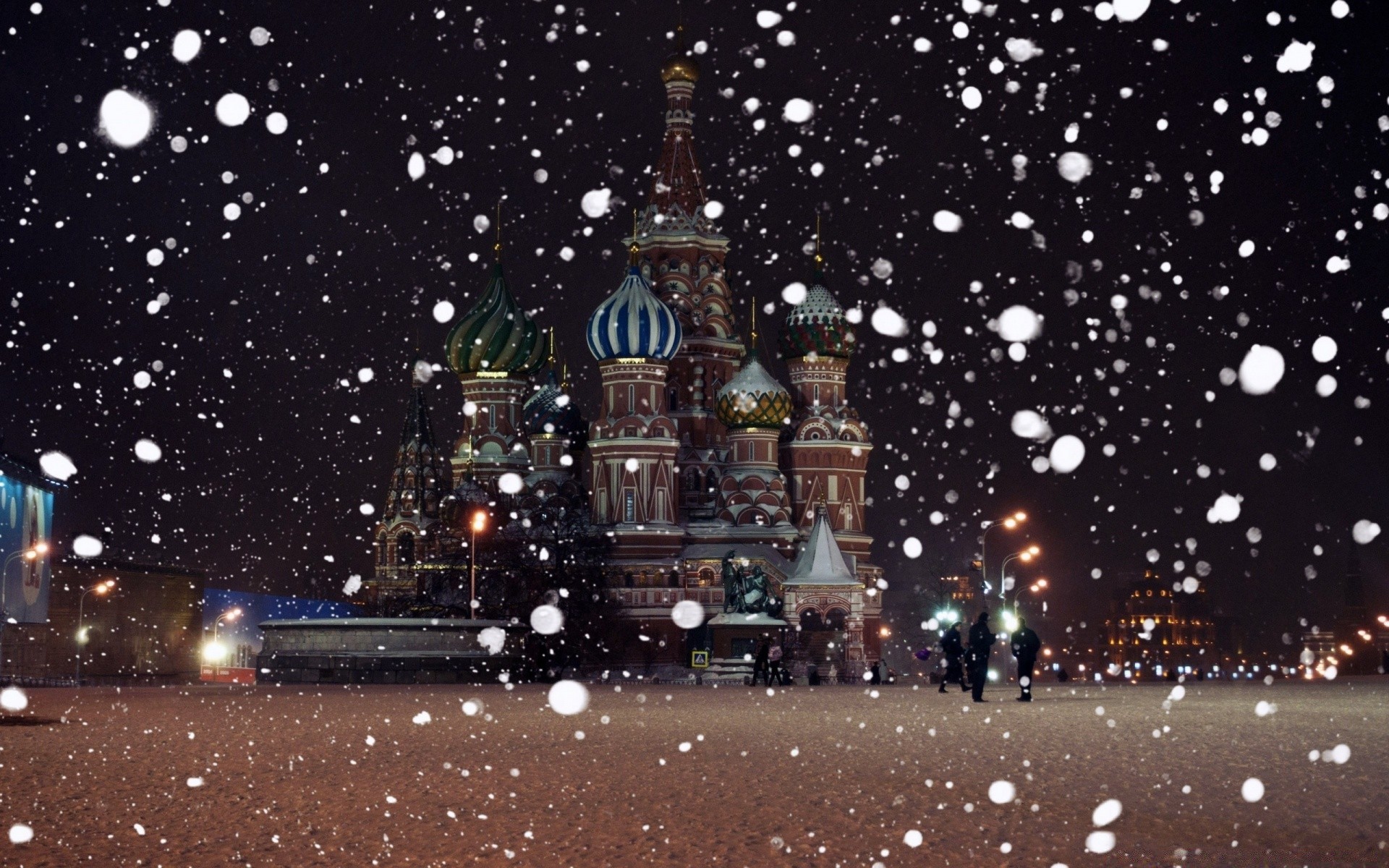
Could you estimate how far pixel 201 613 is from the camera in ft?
258

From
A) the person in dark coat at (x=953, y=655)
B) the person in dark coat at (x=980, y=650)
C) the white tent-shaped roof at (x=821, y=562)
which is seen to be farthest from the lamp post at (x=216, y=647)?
the person in dark coat at (x=980, y=650)

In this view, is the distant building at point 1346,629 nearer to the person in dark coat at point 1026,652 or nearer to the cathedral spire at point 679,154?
the cathedral spire at point 679,154

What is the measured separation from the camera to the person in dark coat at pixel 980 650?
25.8 m

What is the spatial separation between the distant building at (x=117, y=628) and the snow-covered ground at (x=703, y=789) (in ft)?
138

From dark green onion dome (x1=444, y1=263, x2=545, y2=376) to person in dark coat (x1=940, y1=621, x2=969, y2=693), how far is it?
47.6 metres

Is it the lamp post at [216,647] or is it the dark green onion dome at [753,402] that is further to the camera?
the lamp post at [216,647]

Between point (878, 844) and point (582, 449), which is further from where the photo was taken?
point (582, 449)

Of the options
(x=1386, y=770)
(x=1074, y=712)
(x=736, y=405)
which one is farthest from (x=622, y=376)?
(x=1386, y=770)

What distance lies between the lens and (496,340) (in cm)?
7681

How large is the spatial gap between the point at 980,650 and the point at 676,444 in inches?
1723

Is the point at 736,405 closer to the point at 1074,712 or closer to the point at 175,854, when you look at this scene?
the point at 1074,712

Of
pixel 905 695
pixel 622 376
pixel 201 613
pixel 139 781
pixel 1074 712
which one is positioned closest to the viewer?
pixel 139 781

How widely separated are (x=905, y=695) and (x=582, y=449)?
4994 cm

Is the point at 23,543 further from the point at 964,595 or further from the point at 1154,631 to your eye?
the point at 1154,631
